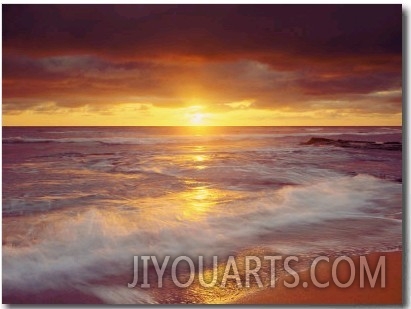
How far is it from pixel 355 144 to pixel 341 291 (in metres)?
0.58

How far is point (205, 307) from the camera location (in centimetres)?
190

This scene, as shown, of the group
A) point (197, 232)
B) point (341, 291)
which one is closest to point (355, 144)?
point (341, 291)

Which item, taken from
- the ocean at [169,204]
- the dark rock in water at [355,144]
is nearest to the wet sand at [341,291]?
the ocean at [169,204]

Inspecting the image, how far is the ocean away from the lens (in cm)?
187

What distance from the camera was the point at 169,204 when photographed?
6.18 ft

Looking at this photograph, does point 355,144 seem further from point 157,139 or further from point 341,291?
point 157,139

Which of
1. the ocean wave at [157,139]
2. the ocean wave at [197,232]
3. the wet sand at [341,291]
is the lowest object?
the wet sand at [341,291]

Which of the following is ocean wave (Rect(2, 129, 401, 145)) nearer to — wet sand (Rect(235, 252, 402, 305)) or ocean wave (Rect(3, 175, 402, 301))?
ocean wave (Rect(3, 175, 402, 301))

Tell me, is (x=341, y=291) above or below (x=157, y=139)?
below

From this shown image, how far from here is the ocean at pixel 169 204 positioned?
6.14ft

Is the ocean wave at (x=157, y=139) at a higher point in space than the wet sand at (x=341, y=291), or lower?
higher

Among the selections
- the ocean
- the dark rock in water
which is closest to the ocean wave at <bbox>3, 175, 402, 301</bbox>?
the ocean

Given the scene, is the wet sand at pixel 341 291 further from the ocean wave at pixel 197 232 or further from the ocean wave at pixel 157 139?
the ocean wave at pixel 157 139

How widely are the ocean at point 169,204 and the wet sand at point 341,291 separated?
50 mm
